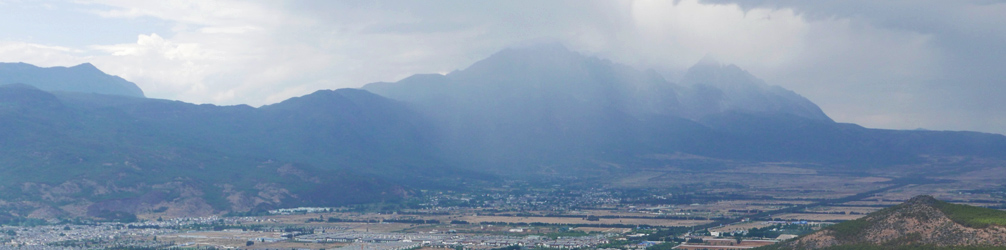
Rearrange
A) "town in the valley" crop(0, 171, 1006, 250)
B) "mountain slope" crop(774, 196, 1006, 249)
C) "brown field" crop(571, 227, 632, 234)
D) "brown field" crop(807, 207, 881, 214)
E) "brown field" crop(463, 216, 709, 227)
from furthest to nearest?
1. "brown field" crop(807, 207, 881, 214)
2. "brown field" crop(463, 216, 709, 227)
3. "brown field" crop(571, 227, 632, 234)
4. "town in the valley" crop(0, 171, 1006, 250)
5. "mountain slope" crop(774, 196, 1006, 249)

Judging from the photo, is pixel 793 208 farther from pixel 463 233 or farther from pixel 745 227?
pixel 463 233

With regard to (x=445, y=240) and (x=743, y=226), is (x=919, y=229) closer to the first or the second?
(x=743, y=226)

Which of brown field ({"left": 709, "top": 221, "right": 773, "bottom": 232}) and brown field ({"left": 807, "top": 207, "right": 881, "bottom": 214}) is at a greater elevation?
brown field ({"left": 807, "top": 207, "right": 881, "bottom": 214})

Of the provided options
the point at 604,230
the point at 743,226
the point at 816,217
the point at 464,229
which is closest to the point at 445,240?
the point at 464,229

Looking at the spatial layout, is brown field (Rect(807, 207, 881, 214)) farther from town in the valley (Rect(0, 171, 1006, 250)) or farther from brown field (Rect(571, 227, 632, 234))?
brown field (Rect(571, 227, 632, 234))

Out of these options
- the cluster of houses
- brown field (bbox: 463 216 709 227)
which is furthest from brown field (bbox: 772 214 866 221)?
the cluster of houses

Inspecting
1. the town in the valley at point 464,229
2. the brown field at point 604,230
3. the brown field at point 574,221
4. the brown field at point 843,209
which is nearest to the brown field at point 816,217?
the town in the valley at point 464,229

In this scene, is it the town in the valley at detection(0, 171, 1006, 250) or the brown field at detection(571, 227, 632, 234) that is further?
the brown field at detection(571, 227, 632, 234)

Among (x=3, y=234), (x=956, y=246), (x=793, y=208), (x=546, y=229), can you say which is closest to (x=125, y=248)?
(x=3, y=234)

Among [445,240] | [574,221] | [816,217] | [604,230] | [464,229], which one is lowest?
[445,240]
